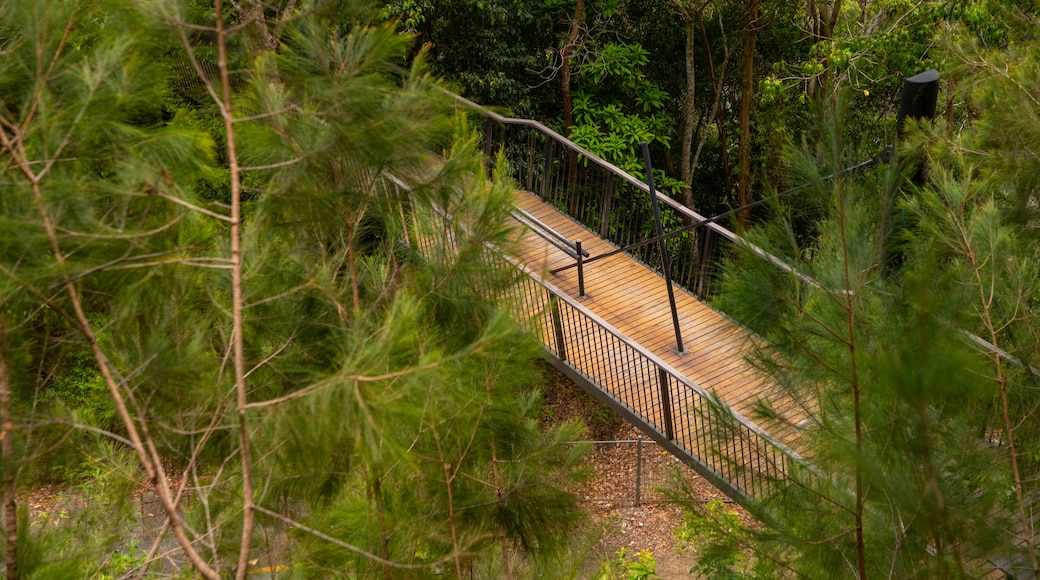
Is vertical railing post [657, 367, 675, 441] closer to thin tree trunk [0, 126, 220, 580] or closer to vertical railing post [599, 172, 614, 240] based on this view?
vertical railing post [599, 172, 614, 240]

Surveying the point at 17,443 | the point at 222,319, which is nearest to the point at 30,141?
the point at 17,443

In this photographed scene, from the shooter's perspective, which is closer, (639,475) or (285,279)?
(285,279)

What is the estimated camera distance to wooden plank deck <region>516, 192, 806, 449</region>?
27.4 ft

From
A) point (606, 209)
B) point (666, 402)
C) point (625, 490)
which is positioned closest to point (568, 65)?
point (606, 209)

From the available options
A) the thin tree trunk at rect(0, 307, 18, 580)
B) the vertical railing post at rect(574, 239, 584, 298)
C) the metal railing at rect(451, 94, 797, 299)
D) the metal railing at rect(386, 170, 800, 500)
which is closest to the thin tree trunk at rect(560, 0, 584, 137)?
the metal railing at rect(451, 94, 797, 299)

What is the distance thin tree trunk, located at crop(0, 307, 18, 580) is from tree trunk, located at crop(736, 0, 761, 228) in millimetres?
11548

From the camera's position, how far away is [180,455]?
15.2 ft

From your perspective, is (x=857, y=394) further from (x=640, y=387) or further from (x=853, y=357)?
(x=640, y=387)

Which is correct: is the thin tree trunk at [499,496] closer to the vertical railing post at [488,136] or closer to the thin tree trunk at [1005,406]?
the thin tree trunk at [1005,406]

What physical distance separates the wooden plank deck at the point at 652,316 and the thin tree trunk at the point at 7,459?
14.9 feet

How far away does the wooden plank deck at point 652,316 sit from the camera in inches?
329

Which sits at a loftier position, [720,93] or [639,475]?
[720,93]

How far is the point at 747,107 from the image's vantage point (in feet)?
48.2

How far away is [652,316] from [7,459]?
640cm
